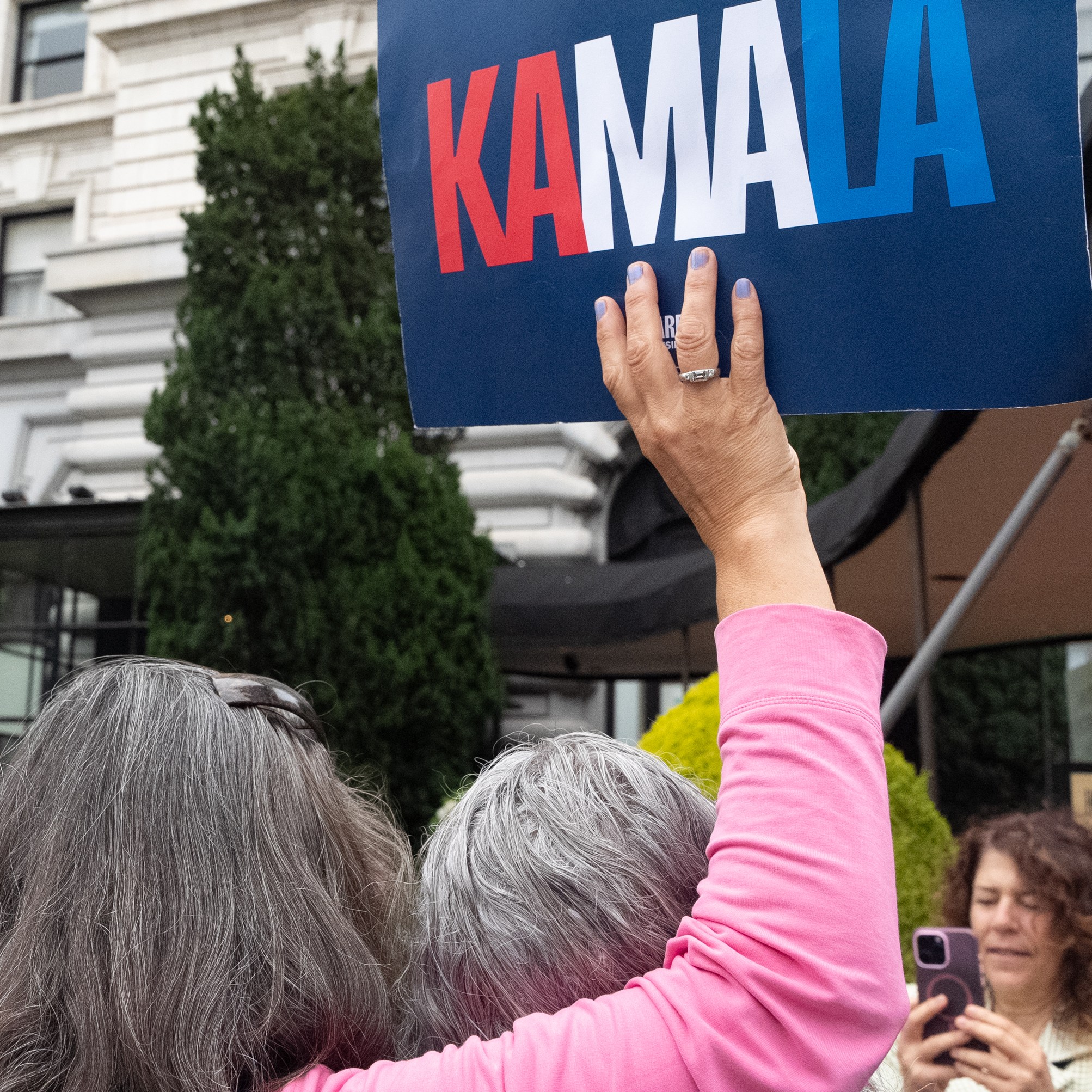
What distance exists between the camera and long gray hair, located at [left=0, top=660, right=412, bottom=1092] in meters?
0.95

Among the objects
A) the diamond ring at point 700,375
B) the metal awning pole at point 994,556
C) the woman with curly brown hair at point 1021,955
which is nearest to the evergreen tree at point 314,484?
the metal awning pole at point 994,556

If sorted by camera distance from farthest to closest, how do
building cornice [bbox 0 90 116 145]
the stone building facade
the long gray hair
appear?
building cornice [bbox 0 90 116 145]
the stone building facade
the long gray hair

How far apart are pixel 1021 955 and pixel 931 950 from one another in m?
0.52

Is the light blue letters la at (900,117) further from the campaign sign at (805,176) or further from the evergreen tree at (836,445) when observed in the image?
the evergreen tree at (836,445)

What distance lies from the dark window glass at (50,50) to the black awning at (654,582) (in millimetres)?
11230

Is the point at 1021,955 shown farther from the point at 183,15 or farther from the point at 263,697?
the point at 183,15

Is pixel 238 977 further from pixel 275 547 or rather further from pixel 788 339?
pixel 275 547

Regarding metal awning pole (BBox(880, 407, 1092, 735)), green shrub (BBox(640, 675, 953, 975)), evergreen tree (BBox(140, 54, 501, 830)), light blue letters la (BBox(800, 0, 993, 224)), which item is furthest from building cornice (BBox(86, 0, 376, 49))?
light blue letters la (BBox(800, 0, 993, 224))

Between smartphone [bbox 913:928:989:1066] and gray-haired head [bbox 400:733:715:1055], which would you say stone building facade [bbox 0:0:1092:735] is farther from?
gray-haired head [bbox 400:733:715:1055]

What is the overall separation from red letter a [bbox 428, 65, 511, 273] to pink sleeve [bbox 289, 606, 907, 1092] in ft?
2.34

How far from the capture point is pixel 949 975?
2225mm

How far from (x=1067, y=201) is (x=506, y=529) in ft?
37.5

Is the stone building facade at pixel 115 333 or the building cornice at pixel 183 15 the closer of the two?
the stone building facade at pixel 115 333

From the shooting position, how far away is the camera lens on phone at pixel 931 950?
→ 224 centimetres
